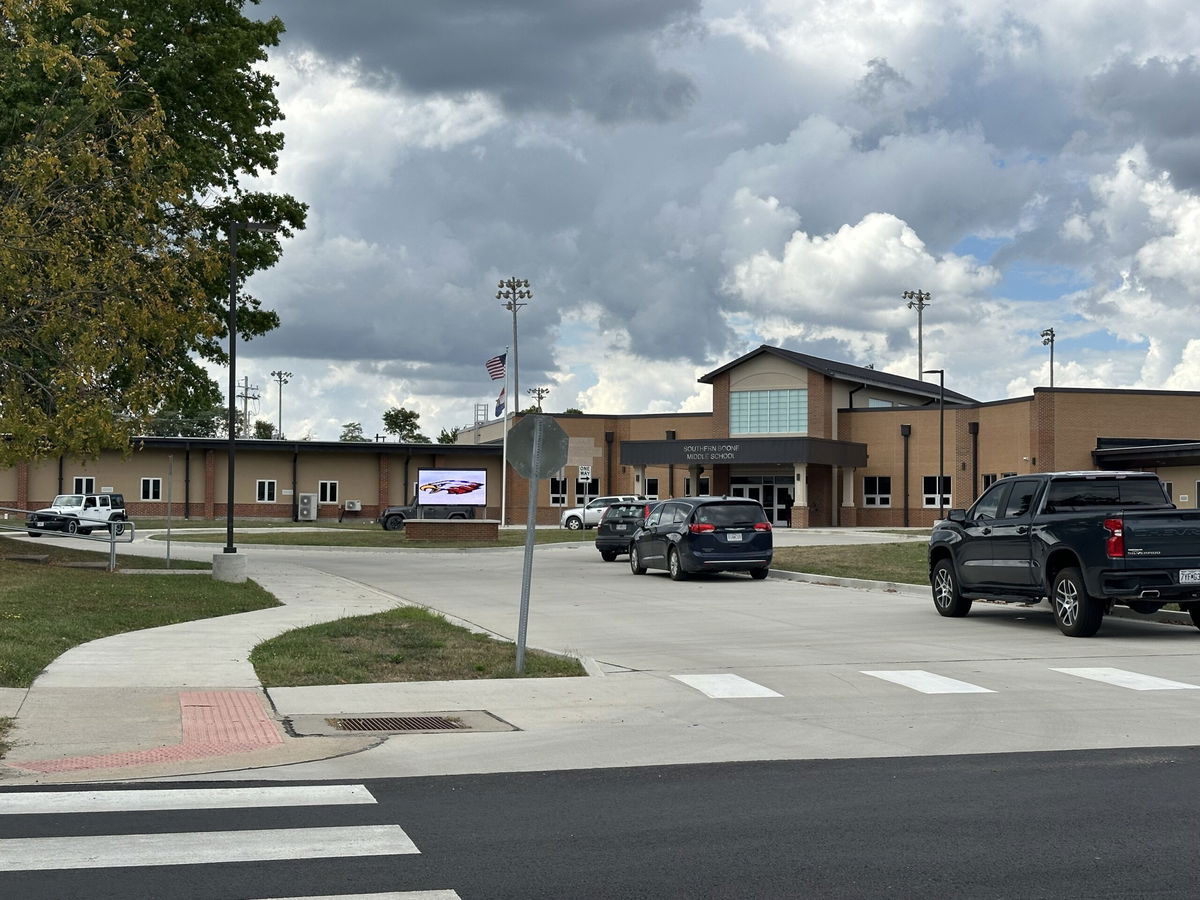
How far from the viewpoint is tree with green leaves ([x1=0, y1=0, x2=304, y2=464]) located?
70.9 feet

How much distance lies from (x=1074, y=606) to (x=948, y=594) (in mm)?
3090

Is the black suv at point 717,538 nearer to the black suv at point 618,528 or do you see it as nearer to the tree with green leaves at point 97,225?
the black suv at point 618,528

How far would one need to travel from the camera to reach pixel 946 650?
583 inches

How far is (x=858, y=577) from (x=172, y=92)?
58.6ft

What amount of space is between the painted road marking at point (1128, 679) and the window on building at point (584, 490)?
61.8 meters

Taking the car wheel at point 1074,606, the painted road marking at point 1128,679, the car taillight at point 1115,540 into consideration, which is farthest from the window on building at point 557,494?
the painted road marking at point 1128,679

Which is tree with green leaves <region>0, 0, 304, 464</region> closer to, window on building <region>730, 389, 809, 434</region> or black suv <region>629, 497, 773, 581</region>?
black suv <region>629, 497, 773, 581</region>

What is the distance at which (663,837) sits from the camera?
21.2 feet

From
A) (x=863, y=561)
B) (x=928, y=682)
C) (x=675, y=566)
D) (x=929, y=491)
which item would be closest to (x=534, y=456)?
(x=928, y=682)

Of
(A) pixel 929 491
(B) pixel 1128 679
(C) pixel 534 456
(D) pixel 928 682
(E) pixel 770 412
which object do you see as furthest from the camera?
(E) pixel 770 412

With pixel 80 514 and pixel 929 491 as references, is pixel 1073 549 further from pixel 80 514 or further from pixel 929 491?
pixel 929 491

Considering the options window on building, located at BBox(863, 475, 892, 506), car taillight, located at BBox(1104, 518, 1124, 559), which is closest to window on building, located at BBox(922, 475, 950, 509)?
window on building, located at BBox(863, 475, 892, 506)

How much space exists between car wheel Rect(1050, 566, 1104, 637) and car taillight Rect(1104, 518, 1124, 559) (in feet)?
1.76

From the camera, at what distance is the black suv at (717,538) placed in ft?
89.3
